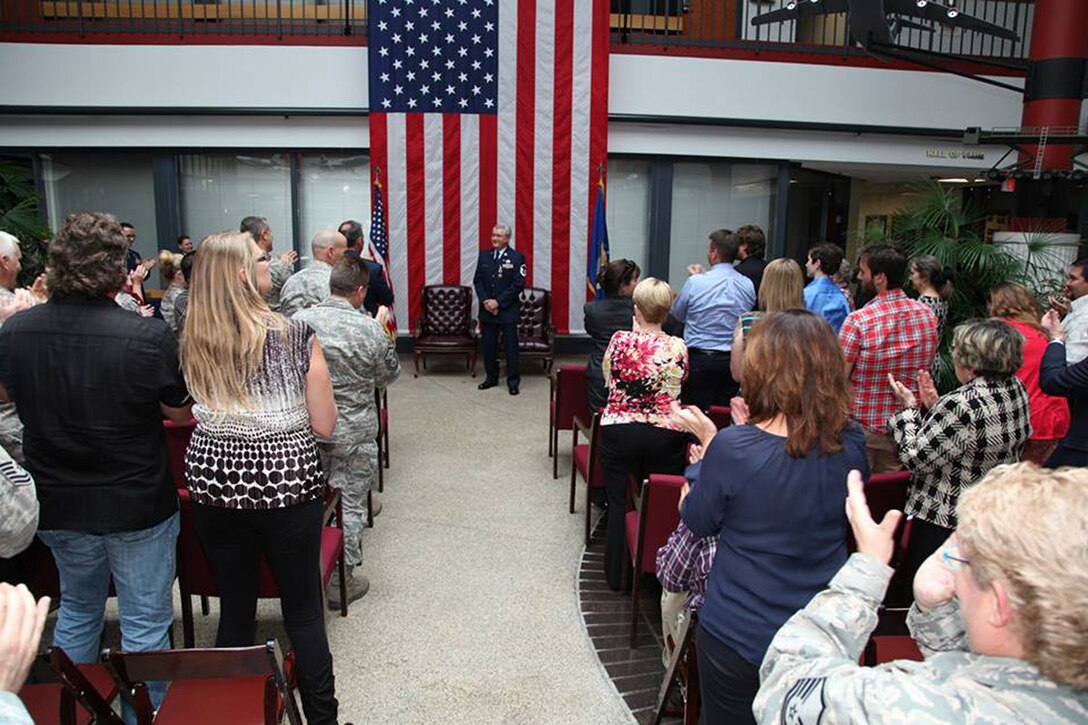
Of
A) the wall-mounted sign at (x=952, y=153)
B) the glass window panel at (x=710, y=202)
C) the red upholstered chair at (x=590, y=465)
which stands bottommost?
the red upholstered chair at (x=590, y=465)

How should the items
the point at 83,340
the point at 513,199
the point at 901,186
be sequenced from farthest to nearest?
the point at 901,186
the point at 513,199
the point at 83,340

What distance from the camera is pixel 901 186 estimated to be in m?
12.2

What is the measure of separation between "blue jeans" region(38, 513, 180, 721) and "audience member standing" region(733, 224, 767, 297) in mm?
4635

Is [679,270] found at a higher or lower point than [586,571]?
higher

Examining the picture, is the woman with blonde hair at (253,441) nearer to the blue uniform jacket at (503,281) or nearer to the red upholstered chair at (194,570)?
the red upholstered chair at (194,570)

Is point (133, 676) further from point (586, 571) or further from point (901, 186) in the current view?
point (901, 186)

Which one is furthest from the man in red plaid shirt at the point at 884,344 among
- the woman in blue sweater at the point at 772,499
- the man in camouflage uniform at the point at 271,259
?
the man in camouflage uniform at the point at 271,259

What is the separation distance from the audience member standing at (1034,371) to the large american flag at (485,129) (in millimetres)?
5925

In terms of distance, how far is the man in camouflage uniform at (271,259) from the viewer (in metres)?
5.15

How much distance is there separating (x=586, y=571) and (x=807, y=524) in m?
2.31

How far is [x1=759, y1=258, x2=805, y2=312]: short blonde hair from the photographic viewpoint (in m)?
4.18

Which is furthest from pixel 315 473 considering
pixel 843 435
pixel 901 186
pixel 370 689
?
pixel 901 186

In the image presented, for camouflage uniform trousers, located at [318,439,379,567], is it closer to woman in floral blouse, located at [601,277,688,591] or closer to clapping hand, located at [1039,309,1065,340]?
woman in floral blouse, located at [601,277,688,591]

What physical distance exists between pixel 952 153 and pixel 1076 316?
727 cm
